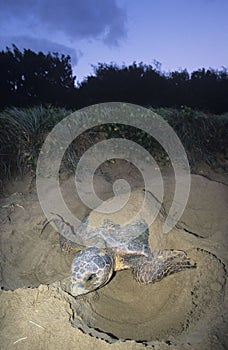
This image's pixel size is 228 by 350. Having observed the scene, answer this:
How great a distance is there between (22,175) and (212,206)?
3324 millimetres

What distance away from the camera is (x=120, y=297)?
2104 millimetres

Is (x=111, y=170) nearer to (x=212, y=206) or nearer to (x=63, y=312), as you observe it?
(x=212, y=206)

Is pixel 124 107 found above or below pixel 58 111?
above

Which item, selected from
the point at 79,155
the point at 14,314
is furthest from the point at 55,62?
the point at 14,314

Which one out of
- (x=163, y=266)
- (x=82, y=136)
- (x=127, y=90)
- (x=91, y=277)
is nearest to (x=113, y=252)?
(x=91, y=277)

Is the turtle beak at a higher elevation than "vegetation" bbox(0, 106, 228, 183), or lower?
lower

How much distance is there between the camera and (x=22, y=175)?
418 centimetres

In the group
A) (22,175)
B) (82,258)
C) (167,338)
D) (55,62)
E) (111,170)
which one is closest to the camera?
(167,338)

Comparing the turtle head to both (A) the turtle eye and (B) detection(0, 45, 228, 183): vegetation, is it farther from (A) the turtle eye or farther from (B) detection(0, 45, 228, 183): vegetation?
(B) detection(0, 45, 228, 183): vegetation

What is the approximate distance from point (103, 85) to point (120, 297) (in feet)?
32.8

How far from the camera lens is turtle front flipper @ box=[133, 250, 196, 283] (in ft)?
6.68

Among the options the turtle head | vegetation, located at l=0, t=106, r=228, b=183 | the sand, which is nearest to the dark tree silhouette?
vegetation, located at l=0, t=106, r=228, b=183

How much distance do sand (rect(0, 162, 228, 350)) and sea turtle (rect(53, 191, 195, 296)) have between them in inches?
4.9

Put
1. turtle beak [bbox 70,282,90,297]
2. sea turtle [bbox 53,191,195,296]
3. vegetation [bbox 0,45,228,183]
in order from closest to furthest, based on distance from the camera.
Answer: turtle beak [bbox 70,282,90,297] < sea turtle [bbox 53,191,195,296] < vegetation [bbox 0,45,228,183]
